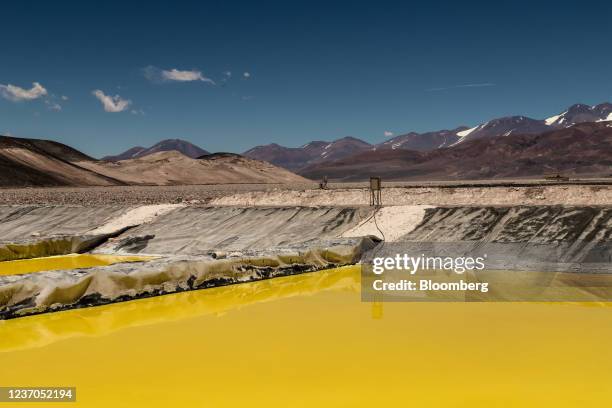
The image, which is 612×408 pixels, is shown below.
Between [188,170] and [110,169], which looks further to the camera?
[188,170]

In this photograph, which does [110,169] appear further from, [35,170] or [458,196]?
[458,196]

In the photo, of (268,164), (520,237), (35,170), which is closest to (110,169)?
(35,170)

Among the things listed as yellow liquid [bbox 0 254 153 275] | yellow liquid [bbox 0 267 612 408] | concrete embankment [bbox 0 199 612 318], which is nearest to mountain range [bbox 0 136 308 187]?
concrete embankment [bbox 0 199 612 318]

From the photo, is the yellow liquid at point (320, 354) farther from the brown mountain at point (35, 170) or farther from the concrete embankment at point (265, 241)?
the brown mountain at point (35, 170)

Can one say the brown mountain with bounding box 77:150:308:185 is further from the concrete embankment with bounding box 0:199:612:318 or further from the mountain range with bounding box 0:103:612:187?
the concrete embankment with bounding box 0:199:612:318

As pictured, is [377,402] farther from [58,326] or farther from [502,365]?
[58,326]

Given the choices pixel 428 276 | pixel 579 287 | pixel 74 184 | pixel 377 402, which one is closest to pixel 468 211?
pixel 428 276
